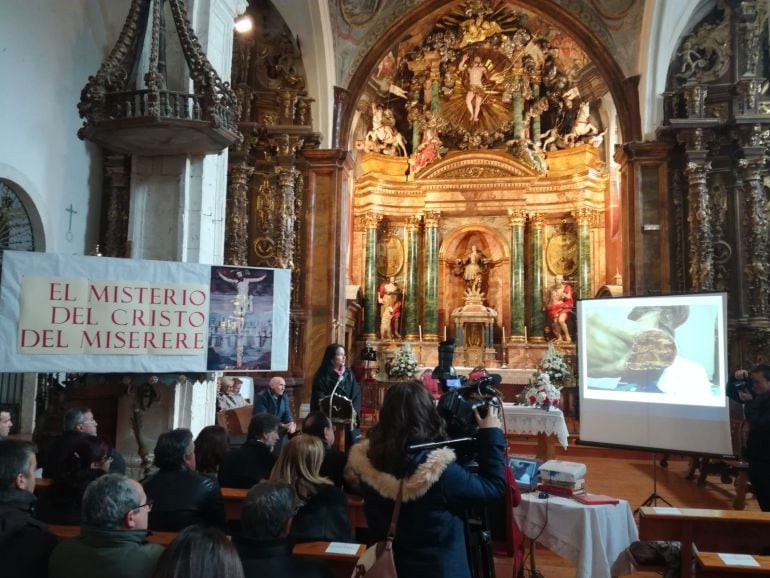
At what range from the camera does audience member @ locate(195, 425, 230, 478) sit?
364 cm

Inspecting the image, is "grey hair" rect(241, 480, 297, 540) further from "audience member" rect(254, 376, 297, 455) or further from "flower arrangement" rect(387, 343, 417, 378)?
"flower arrangement" rect(387, 343, 417, 378)

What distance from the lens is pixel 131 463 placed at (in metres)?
5.23

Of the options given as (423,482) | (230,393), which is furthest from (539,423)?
(423,482)

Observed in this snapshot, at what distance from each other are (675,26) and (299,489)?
10.7 meters

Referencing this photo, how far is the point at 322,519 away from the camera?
114 inches

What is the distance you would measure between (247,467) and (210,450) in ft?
0.77

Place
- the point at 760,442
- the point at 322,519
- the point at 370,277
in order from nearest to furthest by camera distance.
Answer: the point at 322,519 < the point at 760,442 < the point at 370,277

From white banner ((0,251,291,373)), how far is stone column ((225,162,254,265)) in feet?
17.9

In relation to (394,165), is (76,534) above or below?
below

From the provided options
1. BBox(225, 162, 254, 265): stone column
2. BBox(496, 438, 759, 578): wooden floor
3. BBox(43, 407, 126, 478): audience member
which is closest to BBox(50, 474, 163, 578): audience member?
BBox(43, 407, 126, 478): audience member

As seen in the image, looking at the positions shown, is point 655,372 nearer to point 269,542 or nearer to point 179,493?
point 179,493

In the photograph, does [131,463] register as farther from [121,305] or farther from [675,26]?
[675,26]

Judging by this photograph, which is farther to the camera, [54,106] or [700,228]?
[700,228]

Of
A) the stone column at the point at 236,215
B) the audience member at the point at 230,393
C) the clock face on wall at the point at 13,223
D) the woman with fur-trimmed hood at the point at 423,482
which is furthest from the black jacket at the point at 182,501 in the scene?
A: the stone column at the point at 236,215
